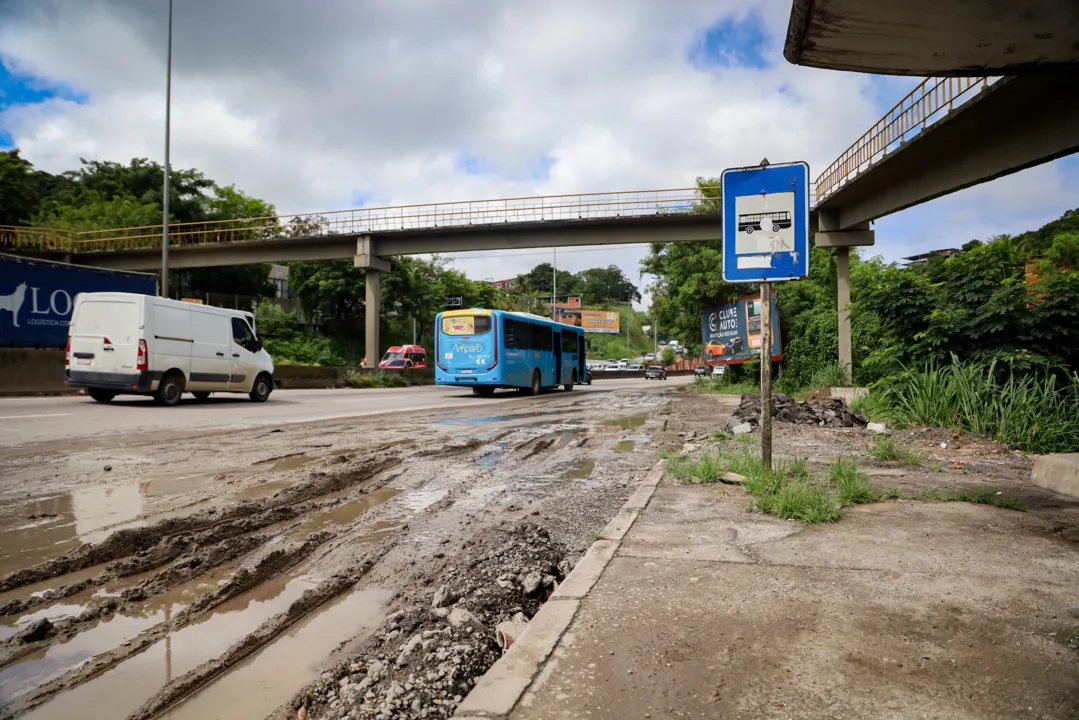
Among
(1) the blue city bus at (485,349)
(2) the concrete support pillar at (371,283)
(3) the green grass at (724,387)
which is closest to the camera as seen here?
(1) the blue city bus at (485,349)

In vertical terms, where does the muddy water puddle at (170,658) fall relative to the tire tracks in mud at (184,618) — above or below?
below

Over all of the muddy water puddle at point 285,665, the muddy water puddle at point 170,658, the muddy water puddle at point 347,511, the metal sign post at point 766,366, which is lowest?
the muddy water puddle at point 285,665

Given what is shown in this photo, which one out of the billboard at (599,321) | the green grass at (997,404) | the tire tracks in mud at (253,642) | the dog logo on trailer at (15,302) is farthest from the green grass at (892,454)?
the billboard at (599,321)

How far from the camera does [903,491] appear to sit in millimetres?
5809

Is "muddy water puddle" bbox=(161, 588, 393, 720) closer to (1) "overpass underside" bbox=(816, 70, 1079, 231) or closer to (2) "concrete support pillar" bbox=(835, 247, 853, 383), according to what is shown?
(1) "overpass underside" bbox=(816, 70, 1079, 231)

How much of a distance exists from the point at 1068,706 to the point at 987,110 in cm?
1414

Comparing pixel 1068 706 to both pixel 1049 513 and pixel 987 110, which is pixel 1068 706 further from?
pixel 987 110

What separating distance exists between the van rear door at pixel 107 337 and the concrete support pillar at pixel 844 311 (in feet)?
60.3

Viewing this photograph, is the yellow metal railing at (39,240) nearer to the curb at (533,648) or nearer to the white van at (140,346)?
the white van at (140,346)

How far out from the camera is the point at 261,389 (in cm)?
1741

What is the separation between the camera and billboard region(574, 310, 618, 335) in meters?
95.6

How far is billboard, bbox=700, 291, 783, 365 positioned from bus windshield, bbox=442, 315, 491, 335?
34.0ft

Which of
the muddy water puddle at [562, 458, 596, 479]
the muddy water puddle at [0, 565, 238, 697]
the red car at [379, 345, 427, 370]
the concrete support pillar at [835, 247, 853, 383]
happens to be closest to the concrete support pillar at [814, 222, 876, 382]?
the concrete support pillar at [835, 247, 853, 383]

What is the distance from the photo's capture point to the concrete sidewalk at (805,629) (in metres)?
2.27
